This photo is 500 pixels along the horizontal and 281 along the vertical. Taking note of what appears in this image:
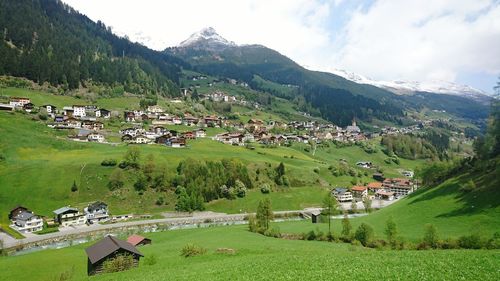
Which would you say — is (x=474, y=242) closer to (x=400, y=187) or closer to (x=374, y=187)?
(x=374, y=187)

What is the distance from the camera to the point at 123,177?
137500 mm

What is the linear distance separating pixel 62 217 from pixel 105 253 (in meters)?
73.1

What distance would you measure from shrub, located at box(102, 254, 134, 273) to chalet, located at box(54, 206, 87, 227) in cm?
7125

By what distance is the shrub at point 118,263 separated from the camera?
50.9m

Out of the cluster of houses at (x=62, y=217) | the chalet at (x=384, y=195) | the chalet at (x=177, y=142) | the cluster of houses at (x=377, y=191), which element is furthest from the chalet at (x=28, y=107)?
the chalet at (x=384, y=195)

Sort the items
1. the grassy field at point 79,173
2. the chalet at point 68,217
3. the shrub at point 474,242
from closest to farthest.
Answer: the shrub at point 474,242 → the chalet at point 68,217 → the grassy field at point 79,173

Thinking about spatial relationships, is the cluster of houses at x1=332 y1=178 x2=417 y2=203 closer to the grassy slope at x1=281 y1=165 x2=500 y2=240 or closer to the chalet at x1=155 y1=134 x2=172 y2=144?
the grassy slope at x1=281 y1=165 x2=500 y2=240

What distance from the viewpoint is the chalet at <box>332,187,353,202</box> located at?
533 ft

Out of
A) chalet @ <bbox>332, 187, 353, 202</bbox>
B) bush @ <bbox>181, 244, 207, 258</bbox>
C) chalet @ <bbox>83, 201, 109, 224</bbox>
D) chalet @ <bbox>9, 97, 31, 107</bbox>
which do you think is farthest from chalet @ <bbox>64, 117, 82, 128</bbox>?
bush @ <bbox>181, 244, 207, 258</bbox>

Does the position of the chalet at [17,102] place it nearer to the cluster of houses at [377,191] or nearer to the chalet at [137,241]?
the chalet at [137,241]

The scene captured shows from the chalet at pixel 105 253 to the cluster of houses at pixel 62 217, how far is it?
221ft

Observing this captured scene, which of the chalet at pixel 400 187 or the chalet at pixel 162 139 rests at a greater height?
the chalet at pixel 162 139

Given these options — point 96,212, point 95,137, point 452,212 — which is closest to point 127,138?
point 95,137

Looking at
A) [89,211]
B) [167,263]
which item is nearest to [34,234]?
[89,211]
